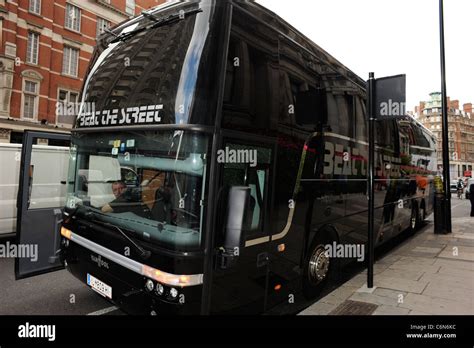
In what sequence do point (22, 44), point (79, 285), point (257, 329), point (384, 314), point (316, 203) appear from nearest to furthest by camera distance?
point (257, 329), point (384, 314), point (316, 203), point (79, 285), point (22, 44)

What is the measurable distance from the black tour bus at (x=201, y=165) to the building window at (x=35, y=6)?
23.7 meters

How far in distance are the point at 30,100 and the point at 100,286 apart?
2375cm

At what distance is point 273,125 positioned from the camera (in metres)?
3.73

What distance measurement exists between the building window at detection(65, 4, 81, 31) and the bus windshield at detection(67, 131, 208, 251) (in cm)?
2589

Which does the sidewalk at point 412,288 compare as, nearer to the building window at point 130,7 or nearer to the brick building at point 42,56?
the brick building at point 42,56

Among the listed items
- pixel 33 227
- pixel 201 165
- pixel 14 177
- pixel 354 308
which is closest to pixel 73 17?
pixel 14 177

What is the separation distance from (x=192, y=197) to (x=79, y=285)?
377cm

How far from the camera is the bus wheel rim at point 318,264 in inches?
192

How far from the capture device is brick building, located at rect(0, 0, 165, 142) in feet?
68.5

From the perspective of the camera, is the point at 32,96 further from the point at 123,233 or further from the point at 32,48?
the point at 123,233

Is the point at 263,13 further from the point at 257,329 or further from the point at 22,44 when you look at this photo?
the point at 22,44

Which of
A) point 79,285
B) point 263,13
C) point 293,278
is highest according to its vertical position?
point 263,13

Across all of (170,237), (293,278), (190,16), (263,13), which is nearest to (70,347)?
(170,237)

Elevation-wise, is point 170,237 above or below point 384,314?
above
